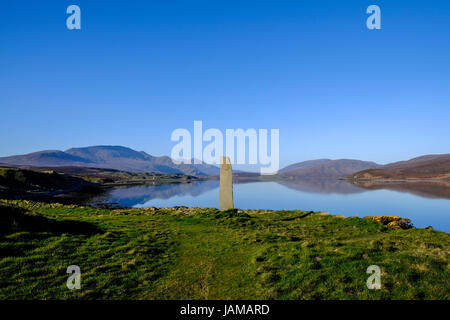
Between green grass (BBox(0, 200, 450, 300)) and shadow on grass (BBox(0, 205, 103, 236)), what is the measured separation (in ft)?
0.16

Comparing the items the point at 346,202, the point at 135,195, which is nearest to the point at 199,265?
the point at 346,202

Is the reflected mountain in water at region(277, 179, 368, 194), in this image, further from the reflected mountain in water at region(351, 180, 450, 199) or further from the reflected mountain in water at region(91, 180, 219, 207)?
the reflected mountain in water at region(91, 180, 219, 207)

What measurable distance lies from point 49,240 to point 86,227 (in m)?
3.88

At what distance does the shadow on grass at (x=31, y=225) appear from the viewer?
40.0ft

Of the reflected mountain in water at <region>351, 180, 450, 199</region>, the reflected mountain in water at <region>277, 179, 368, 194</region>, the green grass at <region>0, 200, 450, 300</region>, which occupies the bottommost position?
the reflected mountain in water at <region>277, 179, 368, 194</region>

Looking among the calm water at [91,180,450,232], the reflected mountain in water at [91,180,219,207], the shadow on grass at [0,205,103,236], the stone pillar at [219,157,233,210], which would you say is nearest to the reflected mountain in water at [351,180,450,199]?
the calm water at [91,180,450,232]

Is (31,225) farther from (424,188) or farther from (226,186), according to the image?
(424,188)

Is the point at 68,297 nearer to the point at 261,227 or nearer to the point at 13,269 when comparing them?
the point at 13,269

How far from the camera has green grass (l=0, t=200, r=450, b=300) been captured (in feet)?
24.0

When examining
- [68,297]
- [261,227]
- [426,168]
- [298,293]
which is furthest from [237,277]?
[426,168]

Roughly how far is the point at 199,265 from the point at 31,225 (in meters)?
9.88

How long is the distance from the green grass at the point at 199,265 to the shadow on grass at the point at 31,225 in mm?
49

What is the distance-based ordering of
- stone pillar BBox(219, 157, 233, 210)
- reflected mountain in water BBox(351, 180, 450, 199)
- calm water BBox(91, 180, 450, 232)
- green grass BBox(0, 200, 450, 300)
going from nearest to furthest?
green grass BBox(0, 200, 450, 300) → stone pillar BBox(219, 157, 233, 210) → calm water BBox(91, 180, 450, 232) → reflected mountain in water BBox(351, 180, 450, 199)
